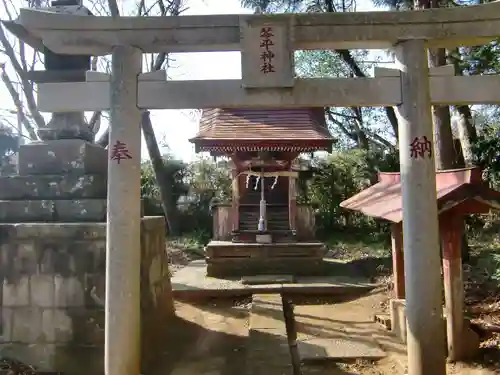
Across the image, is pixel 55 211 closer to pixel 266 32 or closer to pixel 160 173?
pixel 266 32

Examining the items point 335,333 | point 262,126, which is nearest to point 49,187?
point 335,333

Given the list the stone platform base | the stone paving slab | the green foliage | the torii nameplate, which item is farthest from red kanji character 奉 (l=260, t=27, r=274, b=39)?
the stone platform base

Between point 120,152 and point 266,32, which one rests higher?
point 266,32

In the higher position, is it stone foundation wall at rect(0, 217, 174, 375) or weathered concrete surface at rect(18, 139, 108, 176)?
weathered concrete surface at rect(18, 139, 108, 176)

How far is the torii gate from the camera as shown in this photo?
3.98m

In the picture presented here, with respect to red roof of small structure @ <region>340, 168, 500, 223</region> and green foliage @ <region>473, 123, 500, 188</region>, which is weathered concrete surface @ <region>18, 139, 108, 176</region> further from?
green foliage @ <region>473, 123, 500, 188</region>

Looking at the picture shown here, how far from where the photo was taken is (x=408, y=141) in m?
4.02

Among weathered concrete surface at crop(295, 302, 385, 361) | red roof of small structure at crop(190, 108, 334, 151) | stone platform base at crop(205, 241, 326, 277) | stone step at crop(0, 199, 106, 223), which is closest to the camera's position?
stone step at crop(0, 199, 106, 223)

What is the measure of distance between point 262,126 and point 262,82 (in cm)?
754

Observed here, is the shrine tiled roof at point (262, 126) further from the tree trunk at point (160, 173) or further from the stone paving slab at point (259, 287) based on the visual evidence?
the stone paving slab at point (259, 287)

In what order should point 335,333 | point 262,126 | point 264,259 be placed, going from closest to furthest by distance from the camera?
point 335,333, point 264,259, point 262,126

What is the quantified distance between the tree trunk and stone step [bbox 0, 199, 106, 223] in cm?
936

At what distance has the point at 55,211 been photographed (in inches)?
193

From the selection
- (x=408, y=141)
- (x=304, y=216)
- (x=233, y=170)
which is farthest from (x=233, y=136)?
(x=408, y=141)
